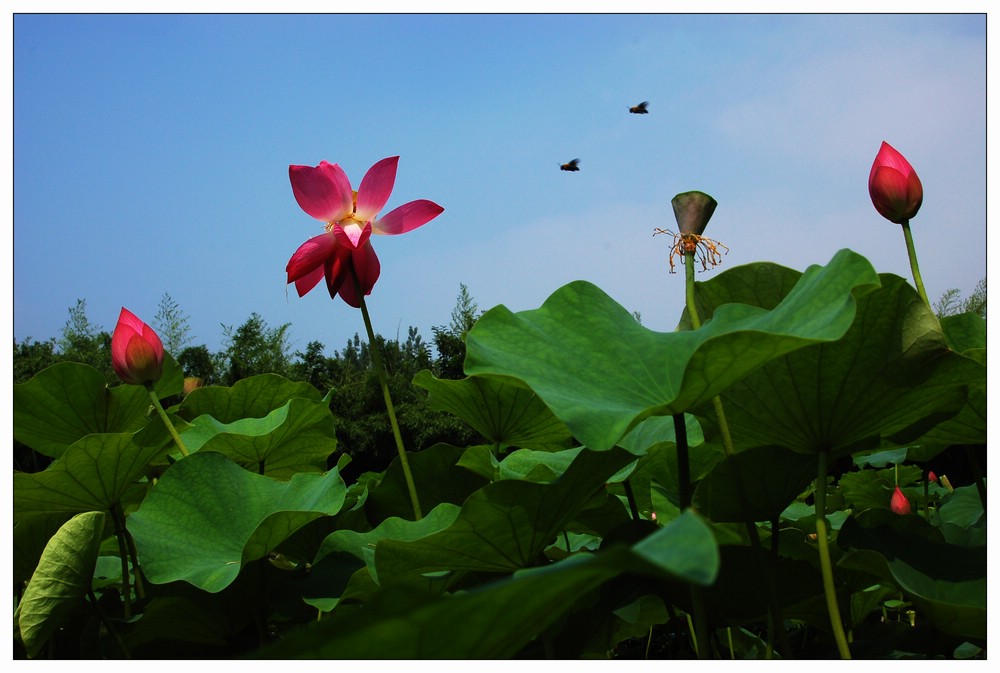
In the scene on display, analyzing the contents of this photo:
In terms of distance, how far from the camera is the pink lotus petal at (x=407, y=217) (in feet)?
3.08

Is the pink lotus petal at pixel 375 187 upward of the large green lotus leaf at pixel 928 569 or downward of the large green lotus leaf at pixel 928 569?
upward

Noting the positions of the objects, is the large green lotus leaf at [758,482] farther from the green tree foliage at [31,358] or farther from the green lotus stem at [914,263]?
the green tree foliage at [31,358]

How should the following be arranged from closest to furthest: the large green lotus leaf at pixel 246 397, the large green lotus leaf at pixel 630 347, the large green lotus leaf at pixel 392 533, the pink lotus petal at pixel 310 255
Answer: the large green lotus leaf at pixel 630 347 → the large green lotus leaf at pixel 392 533 → the pink lotus petal at pixel 310 255 → the large green lotus leaf at pixel 246 397

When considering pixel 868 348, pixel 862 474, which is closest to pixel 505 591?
pixel 868 348

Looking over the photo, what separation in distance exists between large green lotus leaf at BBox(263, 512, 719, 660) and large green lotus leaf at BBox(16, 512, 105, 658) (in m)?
→ 0.62

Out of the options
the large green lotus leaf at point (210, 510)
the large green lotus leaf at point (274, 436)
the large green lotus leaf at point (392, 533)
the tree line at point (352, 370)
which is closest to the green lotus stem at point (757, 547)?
the large green lotus leaf at point (392, 533)

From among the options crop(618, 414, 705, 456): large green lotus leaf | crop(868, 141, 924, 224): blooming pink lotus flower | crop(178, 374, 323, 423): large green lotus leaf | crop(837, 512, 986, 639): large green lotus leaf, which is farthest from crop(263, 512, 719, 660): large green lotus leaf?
crop(178, 374, 323, 423): large green lotus leaf

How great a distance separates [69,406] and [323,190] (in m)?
0.62

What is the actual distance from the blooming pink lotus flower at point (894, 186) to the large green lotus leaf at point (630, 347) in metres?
0.23

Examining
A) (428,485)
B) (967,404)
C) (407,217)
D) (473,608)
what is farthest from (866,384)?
(428,485)

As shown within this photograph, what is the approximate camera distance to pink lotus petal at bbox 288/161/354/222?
872mm

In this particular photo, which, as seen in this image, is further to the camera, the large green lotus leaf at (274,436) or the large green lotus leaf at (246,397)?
the large green lotus leaf at (246,397)

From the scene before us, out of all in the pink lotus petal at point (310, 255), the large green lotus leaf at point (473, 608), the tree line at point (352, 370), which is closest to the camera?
the large green lotus leaf at point (473, 608)

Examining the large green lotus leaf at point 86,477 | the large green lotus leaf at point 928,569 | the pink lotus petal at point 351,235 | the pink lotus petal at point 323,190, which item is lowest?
the large green lotus leaf at point 928,569
